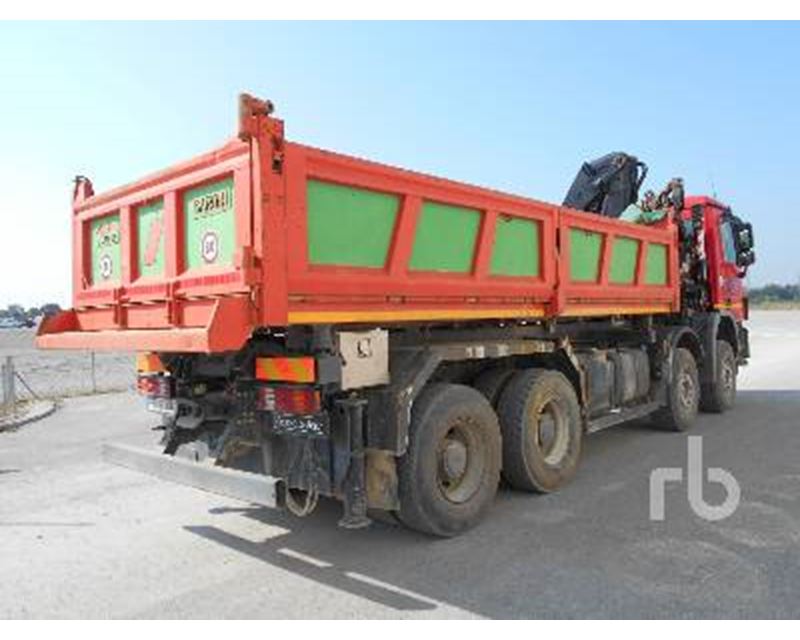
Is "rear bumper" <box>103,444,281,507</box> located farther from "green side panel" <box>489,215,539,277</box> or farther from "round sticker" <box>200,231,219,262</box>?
"green side panel" <box>489,215,539,277</box>

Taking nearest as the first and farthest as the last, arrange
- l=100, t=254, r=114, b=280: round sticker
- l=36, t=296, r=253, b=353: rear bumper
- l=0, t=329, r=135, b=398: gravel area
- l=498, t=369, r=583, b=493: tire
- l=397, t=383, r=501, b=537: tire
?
1. l=36, t=296, r=253, b=353: rear bumper
2. l=397, t=383, r=501, b=537: tire
3. l=100, t=254, r=114, b=280: round sticker
4. l=498, t=369, r=583, b=493: tire
5. l=0, t=329, r=135, b=398: gravel area

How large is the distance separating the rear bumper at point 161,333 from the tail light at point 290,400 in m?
0.55

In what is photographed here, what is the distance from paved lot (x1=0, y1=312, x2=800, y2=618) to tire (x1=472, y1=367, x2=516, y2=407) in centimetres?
83

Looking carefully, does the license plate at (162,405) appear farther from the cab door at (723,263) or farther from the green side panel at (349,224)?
the cab door at (723,263)

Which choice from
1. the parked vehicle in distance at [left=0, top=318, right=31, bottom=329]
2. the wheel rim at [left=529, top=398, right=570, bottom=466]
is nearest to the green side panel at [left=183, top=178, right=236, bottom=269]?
the wheel rim at [left=529, top=398, right=570, bottom=466]

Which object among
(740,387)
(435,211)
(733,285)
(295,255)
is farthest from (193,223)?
(740,387)

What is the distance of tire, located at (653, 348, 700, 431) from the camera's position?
8672 millimetres

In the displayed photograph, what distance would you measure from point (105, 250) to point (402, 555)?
3.16m

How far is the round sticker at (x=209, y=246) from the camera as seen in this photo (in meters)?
4.51

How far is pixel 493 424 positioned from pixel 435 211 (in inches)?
63.9

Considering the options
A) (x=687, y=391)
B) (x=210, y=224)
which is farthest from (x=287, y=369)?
(x=687, y=391)

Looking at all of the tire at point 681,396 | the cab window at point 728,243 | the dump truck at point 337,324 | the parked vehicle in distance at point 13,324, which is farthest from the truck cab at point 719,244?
the parked vehicle in distance at point 13,324

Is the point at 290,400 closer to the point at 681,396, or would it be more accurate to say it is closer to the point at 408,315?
the point at 408,315
